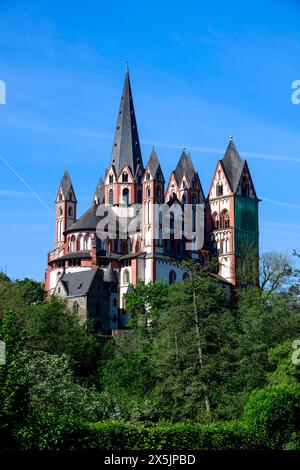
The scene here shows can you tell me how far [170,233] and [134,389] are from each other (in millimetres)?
33310

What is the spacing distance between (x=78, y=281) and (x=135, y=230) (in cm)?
1131

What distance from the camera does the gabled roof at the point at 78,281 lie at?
8081 cm

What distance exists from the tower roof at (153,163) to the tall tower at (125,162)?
16.7 ft

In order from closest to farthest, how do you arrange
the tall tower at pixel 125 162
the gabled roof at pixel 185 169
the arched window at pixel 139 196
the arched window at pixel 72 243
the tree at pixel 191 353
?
1. the tree at pixel 191 353
2. the arched window at pixel 72 243
3. the arched window at pixel 139 196
4. the tall tower at pixel 125 162
5. the gabled roof at pixel 185 169

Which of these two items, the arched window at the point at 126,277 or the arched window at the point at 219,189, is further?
the arched window at the point at 219,189

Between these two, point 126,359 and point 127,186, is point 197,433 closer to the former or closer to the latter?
point 126,359

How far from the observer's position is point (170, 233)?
90250 mm

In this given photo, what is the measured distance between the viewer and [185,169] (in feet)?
328

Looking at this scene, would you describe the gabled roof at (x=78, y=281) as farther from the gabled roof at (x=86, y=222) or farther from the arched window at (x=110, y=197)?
the arched window at (x=110, y=197)

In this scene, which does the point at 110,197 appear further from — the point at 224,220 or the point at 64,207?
the point at 224,220

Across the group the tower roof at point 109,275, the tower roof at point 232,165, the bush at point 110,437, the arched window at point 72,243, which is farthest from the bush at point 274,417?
the tower roof at point 232,165

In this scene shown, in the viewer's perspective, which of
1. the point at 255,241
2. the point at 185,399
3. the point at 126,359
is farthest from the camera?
the point at 255,241
